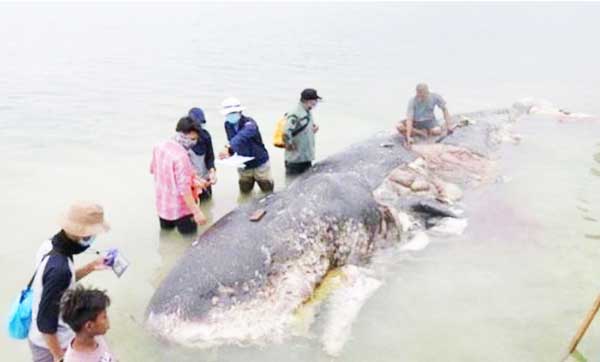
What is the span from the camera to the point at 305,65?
86.9ft

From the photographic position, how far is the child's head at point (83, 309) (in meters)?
3.98

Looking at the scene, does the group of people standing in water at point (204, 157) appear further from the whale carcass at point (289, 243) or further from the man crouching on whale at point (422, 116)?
the man crouching on whale at point (422, 116)

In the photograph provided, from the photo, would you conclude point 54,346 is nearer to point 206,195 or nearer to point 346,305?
point 346,305

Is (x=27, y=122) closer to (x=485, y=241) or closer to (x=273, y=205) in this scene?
(x=273, y=205)

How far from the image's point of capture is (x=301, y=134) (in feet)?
33.5

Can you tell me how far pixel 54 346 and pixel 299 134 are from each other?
249 inches

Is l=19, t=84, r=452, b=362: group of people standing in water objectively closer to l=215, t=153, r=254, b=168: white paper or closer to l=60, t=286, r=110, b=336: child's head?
l=60, t=286, r=110, b=336: child's head

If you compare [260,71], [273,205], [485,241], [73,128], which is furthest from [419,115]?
[260,71]

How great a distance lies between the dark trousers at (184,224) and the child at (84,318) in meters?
4.16

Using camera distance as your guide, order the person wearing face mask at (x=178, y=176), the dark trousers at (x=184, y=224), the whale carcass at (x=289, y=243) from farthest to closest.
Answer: the dark trousers at (x=184, y=224) → the person wearing face mask at (x=178, y=176) → the whale carcass at (x=289, y=243)

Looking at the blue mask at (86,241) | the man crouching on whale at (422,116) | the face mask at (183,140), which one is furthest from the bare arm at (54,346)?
the man crouching on whale at (422,116)

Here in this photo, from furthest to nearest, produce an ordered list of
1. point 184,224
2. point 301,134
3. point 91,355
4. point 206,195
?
point 206,195
point 301,134
point 184,224
point 91,355

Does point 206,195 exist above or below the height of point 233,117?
below

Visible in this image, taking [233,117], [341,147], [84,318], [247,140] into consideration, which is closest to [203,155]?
[233,117]
